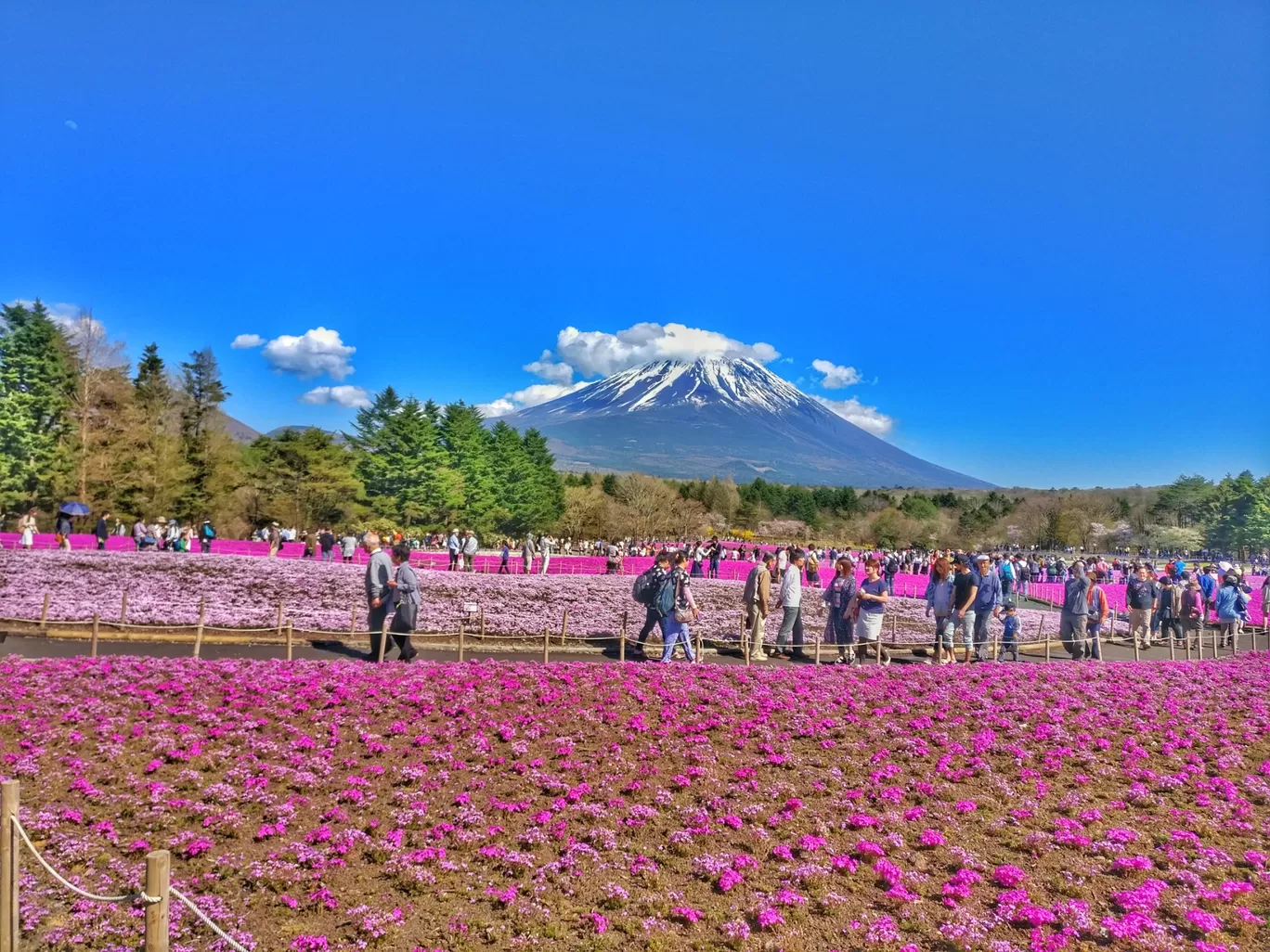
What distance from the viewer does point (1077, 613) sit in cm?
1606

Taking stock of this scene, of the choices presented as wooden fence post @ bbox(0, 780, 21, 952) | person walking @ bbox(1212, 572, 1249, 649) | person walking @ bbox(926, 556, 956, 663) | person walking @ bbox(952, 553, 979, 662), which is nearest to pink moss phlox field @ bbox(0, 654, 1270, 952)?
wooden fence post @ bbox(0, 780, 21, 952)

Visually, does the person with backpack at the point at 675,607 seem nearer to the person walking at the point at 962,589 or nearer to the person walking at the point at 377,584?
the person walking at the point at 377,584

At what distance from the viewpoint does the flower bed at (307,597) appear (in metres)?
17.9

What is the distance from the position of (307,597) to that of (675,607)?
42.0 feet

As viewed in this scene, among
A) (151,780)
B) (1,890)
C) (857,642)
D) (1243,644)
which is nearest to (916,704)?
(857,642)

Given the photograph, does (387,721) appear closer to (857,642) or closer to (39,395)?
(857,642)

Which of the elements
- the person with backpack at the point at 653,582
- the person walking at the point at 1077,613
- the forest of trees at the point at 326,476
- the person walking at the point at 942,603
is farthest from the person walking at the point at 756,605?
the forest of trees at the point at 326,476

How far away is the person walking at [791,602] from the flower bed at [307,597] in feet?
7.62

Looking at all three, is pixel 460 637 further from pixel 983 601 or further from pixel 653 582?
pixel 983 601

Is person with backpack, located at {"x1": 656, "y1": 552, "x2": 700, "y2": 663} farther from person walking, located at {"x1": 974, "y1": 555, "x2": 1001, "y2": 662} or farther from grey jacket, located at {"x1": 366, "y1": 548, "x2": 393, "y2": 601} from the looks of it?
person walking, located at {"x1": 974, "y1": 555, "x2": 1001, "y2": 662}

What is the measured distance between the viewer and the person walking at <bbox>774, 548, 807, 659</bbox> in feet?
44.4

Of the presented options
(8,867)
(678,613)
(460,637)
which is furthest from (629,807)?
(460,637)

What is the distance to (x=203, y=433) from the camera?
168ft

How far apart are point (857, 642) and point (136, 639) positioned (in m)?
14.0
